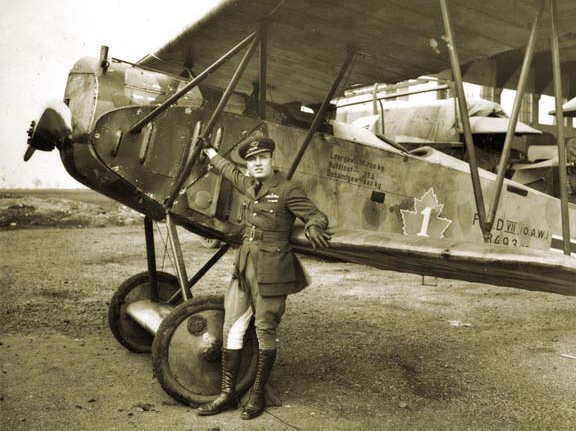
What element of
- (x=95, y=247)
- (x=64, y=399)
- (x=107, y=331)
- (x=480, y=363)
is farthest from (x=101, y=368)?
(x=95, y=247)

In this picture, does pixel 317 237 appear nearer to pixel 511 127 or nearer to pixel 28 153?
pixel 511 127

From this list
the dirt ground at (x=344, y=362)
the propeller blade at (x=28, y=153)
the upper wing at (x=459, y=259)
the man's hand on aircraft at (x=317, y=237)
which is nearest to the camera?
the upper wing at (x=459, y=259)

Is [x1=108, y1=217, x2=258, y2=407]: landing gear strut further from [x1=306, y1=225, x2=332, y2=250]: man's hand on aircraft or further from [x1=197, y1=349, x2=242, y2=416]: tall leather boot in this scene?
[x1=306, y1=225, x2=332, y2=250]: man's hand on aircraft

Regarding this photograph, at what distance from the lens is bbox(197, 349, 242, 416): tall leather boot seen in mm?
3379

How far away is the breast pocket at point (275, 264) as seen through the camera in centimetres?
338

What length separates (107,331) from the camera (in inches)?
209

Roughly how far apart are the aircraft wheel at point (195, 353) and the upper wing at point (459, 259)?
0.69 metres

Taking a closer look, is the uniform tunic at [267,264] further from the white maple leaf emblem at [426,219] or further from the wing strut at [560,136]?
the white maple leaf emblem at [426,219]

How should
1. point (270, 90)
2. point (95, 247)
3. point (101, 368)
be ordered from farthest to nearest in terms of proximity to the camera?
point (95, 247), point (270, 90), point (101, 368)

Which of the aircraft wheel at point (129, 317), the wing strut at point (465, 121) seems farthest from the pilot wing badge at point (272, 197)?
the aircraft wheel at point (129, 317)

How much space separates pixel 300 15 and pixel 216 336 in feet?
7.74

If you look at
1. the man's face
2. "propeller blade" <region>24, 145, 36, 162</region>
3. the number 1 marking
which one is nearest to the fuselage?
the number 1 marking

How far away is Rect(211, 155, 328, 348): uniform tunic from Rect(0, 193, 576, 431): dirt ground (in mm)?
539

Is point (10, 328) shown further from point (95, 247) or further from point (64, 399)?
point (95, 247)
